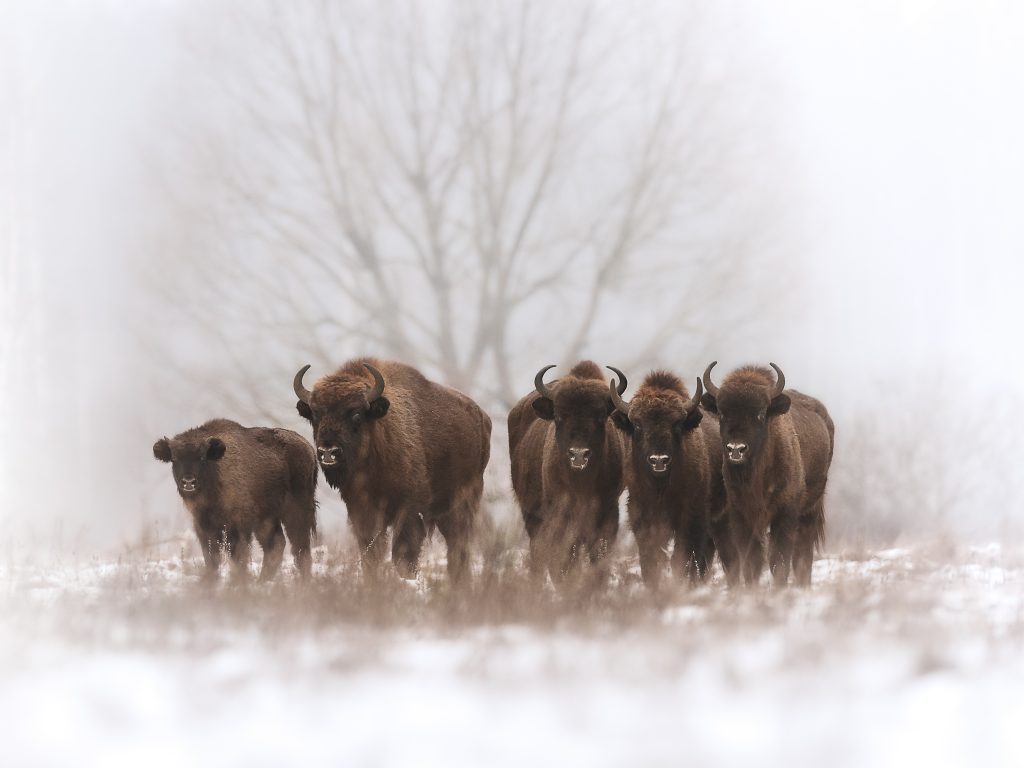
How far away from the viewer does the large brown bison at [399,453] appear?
443 inches

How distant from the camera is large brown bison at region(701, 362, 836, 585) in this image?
10867 millimetres

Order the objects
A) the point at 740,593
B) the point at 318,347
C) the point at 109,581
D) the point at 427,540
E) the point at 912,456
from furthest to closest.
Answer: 1. the point at 912,456
2. the point at 318,347
3. the point at 427,540
4. the point at 109,581
5. the point at 740,593

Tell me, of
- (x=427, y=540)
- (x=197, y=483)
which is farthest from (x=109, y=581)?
(x=427, y=540)

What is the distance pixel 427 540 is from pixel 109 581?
3.85m

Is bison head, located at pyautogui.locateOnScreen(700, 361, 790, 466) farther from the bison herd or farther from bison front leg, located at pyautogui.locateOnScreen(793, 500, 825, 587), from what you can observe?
bison front leg, located at pyautogui.locateOnScreen(793, 500, 825, 587)

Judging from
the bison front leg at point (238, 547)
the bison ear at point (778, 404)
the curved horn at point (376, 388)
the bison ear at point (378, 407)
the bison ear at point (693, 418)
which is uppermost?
the curved horn at point (376, 388)

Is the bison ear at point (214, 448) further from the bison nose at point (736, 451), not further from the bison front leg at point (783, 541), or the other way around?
the bison front leg at point (783, 541)

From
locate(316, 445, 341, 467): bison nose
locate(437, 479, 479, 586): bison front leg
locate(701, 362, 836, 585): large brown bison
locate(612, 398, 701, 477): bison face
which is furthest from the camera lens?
locate(437, 479, 479, 586): bison front leg

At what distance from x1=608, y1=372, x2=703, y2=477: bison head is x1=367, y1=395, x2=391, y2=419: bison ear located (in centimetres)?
207

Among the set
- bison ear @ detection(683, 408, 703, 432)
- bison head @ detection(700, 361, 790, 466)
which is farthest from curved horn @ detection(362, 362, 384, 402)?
bison head @ detection(700, 361, 790, 466)

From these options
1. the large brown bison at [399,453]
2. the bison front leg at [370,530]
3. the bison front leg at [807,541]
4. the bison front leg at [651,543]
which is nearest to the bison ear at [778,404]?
the bison front leg at [651,543]

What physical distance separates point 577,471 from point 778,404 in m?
1.92

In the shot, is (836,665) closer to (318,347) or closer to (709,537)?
(709,537)

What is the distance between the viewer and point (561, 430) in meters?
11.3
